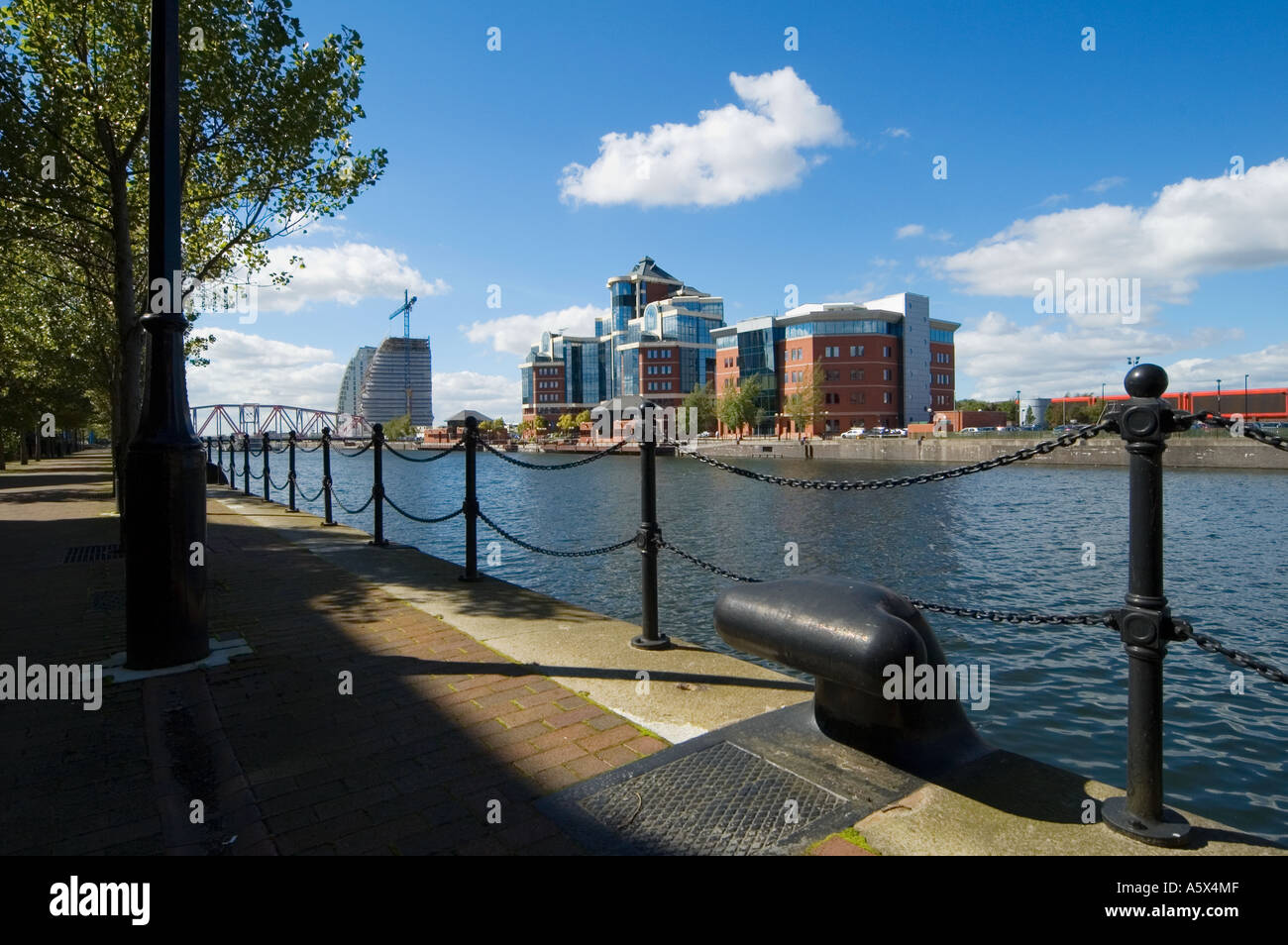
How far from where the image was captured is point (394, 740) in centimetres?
374

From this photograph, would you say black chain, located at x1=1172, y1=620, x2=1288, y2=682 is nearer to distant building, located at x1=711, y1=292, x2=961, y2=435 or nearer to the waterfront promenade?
the waterfront promenade

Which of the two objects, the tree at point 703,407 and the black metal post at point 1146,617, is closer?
the black metal post at point 1146,617

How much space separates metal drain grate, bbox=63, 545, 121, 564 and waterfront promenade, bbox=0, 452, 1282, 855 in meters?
3.17

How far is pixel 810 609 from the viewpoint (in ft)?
10.7

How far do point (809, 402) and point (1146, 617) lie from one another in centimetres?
8554

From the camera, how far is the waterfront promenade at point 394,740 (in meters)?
2.81

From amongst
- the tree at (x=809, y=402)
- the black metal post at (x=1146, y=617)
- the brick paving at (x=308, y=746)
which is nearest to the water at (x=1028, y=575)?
the black metal post at (x=1146, y=617)

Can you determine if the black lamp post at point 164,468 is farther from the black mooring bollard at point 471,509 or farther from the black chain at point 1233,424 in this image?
the black chain at point 1233,424

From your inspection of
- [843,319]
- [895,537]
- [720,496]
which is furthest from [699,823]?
[843,319]

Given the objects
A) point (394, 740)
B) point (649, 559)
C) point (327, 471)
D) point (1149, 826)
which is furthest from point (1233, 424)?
point (327, 471)

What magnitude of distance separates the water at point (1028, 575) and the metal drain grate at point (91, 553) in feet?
19.2

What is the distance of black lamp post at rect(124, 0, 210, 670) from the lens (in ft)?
15.6
